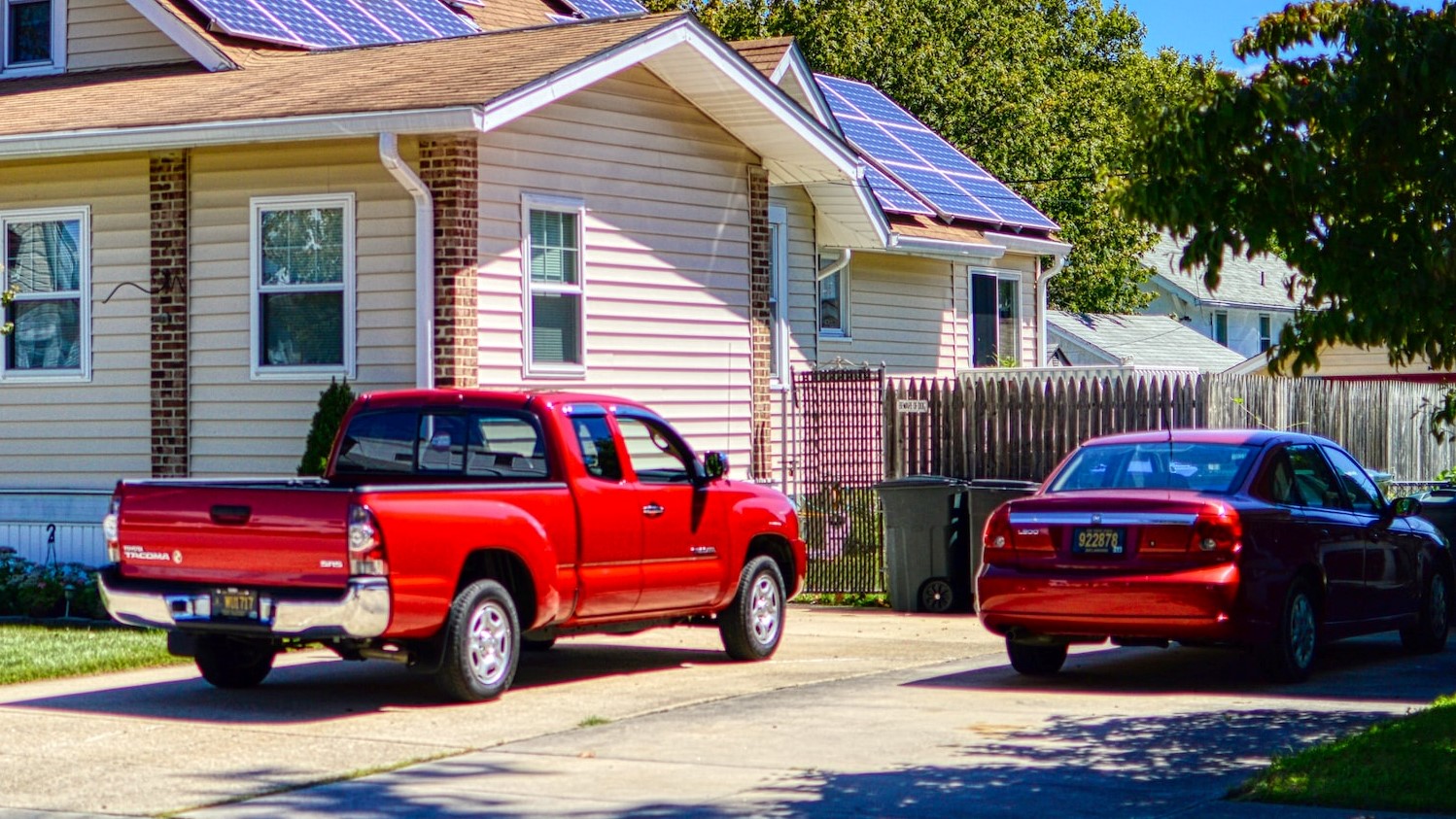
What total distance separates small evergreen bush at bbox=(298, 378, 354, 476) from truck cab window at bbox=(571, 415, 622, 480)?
3646mm

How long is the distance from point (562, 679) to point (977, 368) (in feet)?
46.4

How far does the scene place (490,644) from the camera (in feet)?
36.8

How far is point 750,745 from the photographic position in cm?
968

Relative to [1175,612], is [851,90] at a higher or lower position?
higher

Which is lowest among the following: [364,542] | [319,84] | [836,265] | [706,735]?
[706,735]

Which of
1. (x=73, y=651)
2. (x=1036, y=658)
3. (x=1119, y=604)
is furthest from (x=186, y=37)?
(x=1119, y=604)

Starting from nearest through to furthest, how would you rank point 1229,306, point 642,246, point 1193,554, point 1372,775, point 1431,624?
1. point 1372,775
2. point 1193,554
3. point 1431,624
4. point 642,246
5. point 1229,306

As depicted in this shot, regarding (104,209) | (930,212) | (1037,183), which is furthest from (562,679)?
(1037,183)

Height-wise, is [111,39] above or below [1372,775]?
above

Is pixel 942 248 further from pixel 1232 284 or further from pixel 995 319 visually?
pixel 1232 284

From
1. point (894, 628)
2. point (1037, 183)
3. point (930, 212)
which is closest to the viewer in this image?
point (894, 628)

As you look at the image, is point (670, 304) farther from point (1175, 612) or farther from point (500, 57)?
point (1175, 612)

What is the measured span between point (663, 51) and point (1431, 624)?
816cm

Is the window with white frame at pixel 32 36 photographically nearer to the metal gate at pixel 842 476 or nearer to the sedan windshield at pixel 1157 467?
the metal gate at pixel 842 476
